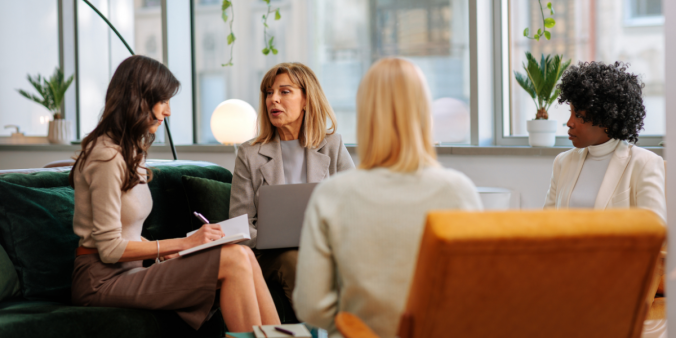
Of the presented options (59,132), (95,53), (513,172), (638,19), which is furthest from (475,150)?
(95,53)

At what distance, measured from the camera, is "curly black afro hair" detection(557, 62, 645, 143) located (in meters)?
2.19

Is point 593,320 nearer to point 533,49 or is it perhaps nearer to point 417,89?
point 417,89

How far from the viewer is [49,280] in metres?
1.96

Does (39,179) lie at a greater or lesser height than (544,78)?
lesser

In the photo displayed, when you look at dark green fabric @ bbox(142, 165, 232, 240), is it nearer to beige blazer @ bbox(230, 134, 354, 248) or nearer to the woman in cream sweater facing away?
beige blazer @ bbox(230, 134, 354, 248)

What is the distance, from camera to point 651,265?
0.92 meters

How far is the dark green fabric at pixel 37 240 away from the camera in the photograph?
1.92 meters

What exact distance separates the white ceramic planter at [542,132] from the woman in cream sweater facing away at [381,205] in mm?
2221

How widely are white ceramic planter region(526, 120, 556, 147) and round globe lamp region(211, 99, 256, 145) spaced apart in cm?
166

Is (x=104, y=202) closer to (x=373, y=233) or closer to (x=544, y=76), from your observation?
(x=373, y=233)

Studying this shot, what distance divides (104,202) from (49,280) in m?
0.50

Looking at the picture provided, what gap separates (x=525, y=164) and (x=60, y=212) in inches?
93.9

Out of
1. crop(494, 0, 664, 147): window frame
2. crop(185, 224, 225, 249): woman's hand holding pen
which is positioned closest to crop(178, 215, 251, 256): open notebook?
crop(185, 224, 225, 249): woman's hand holding pen

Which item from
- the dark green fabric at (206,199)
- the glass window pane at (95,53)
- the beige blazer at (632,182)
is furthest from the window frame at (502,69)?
the glass window pane at (95,53)
